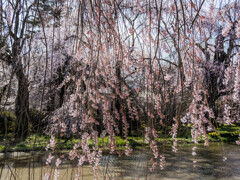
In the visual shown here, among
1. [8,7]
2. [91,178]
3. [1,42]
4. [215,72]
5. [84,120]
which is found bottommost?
[91,178]

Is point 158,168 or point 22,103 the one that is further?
point 158,168

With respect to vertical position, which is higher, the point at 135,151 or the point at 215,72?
the point at 215,72

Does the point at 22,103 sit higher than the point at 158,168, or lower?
higher

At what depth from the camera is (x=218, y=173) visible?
3459mm

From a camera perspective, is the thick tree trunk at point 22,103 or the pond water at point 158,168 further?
the pond water at point 158,168

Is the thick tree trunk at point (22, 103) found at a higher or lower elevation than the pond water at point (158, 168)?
higher

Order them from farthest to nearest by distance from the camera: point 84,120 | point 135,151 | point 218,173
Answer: point 135,151
point 218,173
point 84,120

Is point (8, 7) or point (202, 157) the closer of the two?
point (8, 7)

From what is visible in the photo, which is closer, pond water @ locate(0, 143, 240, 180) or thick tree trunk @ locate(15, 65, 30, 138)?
thick tree trunk @ locate(15, 65, 30, 138)

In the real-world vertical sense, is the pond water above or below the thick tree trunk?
below

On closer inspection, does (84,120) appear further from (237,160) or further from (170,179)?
(237,160)

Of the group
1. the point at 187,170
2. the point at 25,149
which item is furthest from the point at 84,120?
the point at 25,149

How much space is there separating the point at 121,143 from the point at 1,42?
4.97m

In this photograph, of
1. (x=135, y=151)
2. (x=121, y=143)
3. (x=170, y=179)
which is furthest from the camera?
(x=121, y=143)
